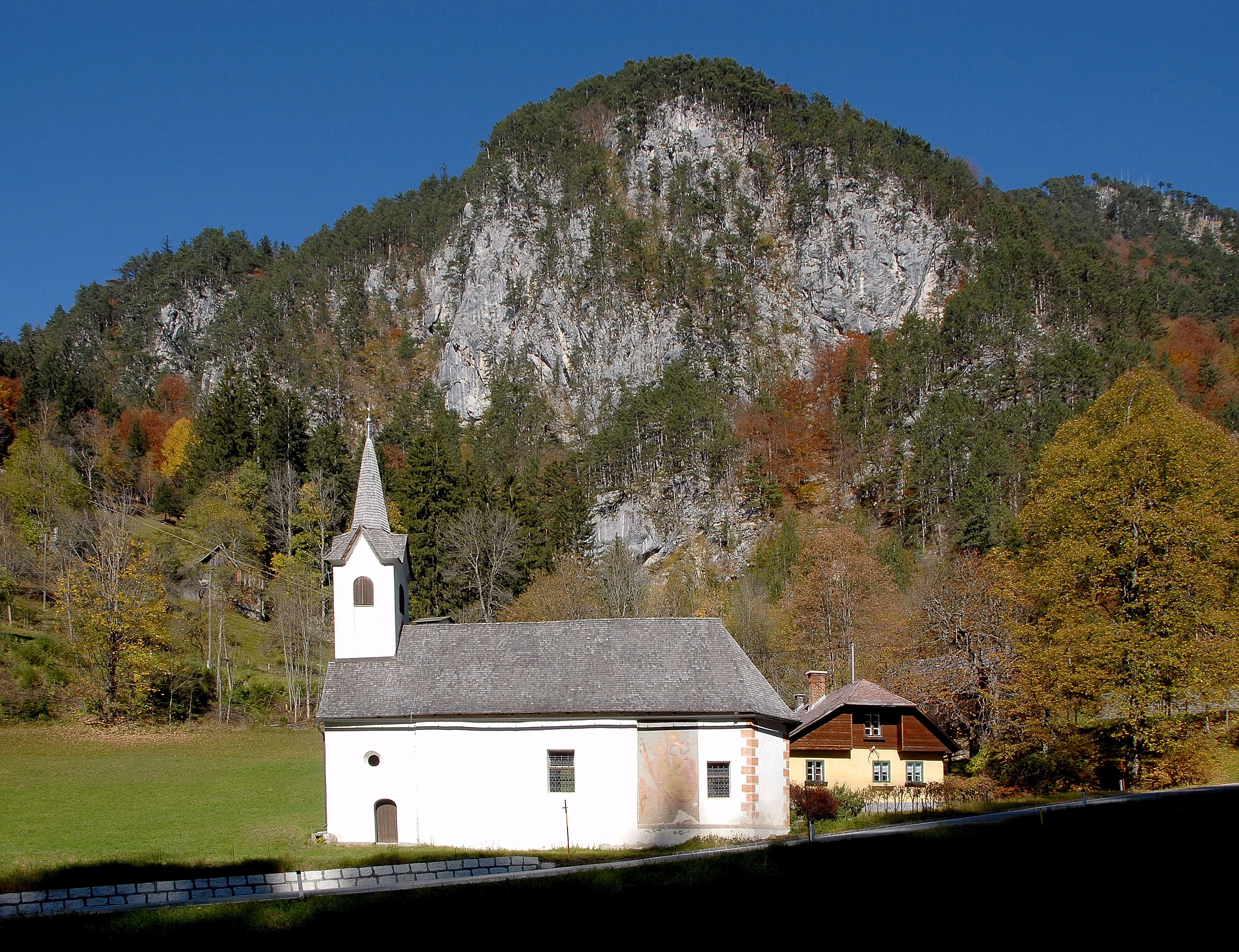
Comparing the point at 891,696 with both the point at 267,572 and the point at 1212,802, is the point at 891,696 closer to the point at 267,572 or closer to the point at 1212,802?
the point at 1212,802

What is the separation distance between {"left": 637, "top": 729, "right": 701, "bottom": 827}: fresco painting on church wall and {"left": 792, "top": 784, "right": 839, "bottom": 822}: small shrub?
4915mm

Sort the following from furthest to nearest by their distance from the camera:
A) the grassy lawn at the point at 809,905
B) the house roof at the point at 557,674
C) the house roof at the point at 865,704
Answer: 1. the house roof at the point at 865,704
2. the house roof at the point at 557,674
3. the grassy lawn at the point at 809,905

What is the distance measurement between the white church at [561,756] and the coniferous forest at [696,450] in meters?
11.8

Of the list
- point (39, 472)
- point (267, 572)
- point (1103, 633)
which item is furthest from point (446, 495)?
point (1103, 633)

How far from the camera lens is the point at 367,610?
30.4 meters

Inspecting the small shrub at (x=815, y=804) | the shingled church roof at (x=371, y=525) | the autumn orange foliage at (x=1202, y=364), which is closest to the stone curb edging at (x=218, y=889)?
the shingled church roof at (x=371, y=525)

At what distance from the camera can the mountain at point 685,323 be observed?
9025 centimetres

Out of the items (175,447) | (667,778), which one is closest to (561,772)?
(667,778)

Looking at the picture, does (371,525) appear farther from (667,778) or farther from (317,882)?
(317,882)

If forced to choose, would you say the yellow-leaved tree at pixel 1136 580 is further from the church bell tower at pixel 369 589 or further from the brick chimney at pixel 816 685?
the church bell tower at pixel 369 589

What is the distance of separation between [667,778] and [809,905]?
42.5 ft

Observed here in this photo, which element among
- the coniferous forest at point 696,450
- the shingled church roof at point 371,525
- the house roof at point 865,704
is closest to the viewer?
the shingled church roof at point 371,525

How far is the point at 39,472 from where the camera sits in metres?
65.8

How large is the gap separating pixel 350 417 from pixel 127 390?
3465 cm
